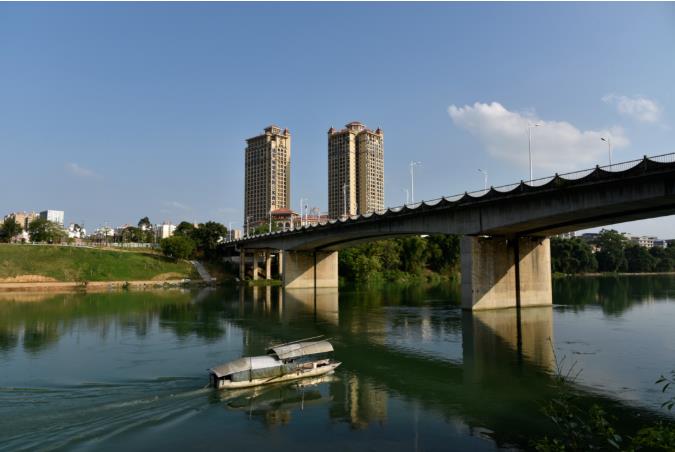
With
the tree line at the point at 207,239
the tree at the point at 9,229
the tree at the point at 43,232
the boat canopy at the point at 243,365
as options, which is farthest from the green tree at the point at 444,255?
the boat canopy at the point at 243,365

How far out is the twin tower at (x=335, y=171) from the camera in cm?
18288

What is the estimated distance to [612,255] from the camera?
156 m

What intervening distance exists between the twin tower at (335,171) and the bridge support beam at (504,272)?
126309mm

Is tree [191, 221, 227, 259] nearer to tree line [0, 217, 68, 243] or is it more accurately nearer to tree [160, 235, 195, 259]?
tree [160, 235, 195, 259]

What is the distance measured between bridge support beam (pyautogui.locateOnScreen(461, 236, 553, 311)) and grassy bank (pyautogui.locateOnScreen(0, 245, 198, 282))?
216ft

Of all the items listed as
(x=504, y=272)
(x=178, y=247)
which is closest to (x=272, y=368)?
(x=504, y=272)

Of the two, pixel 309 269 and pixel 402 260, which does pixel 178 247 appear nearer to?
pixel 309 269

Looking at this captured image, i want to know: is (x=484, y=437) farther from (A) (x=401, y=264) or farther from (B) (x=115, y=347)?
(A) (x=401, y=264)

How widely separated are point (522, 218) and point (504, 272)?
883 centimetres

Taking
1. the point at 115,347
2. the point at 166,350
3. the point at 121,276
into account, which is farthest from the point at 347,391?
the point at 121,276

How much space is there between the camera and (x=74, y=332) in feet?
119

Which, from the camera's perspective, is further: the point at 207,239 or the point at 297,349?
the point at 207,239

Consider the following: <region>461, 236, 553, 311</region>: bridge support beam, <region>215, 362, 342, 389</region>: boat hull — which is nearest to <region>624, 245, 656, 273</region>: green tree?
<region>461, 236, 553, 311</region>: bridge support beam

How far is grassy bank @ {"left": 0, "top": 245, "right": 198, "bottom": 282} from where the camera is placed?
267 ft
